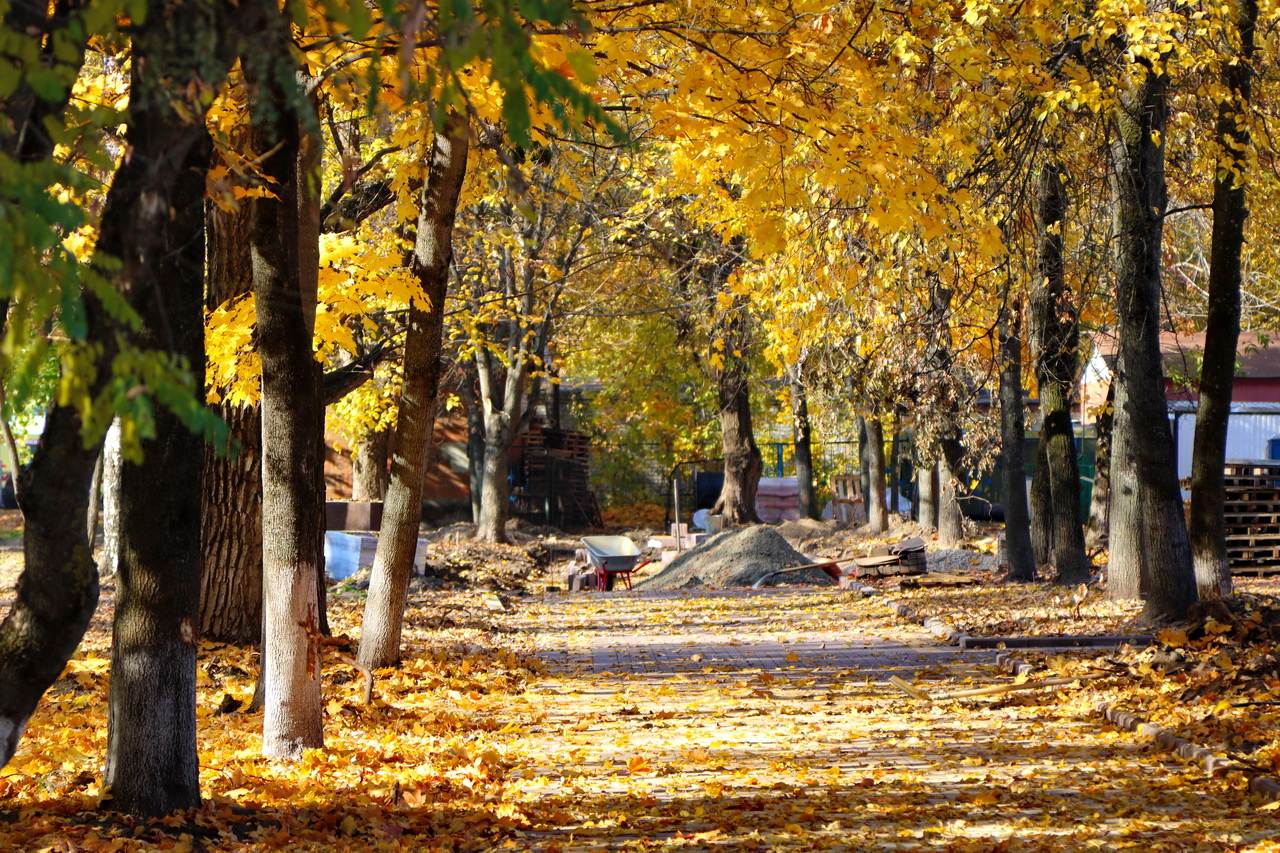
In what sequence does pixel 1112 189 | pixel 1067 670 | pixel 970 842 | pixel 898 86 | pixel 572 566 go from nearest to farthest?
1. pixel 970 842
2. pixel 898 86
3. pixel 1067 670
4. pixel 1112 189
5. pixel 572 566

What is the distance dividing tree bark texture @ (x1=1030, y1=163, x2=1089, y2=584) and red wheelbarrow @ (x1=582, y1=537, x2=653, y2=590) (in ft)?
25.5

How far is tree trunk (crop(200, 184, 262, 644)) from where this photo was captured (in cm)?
1260

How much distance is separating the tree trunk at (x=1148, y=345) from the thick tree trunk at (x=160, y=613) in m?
9.59

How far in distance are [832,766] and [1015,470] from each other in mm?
11637

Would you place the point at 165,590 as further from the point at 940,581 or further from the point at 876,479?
the point at 876,479

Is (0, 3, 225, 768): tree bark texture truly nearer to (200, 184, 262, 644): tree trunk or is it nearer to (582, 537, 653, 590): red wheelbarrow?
(200, 184, 262, 644): tree trunk

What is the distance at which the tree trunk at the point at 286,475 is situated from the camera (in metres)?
8.61

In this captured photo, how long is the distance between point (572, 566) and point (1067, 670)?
50.6 ft

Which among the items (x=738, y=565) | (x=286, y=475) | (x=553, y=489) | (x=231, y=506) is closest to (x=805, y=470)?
(x=553, y=489)

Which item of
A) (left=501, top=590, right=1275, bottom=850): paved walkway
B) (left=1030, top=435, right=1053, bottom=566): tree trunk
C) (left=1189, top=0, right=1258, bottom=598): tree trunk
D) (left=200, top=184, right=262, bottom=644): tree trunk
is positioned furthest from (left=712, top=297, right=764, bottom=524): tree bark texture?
(left=200, top=184, right=262, bottom=644): tree trunk

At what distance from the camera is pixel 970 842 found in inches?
267

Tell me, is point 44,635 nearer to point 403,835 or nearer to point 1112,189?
point 403,835

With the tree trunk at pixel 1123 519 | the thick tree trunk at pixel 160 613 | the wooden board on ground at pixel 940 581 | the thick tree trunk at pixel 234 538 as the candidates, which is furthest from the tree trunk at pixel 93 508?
the wooden board on ground at pixel 940 581

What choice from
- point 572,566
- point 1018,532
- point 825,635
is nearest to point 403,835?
point 825,635
